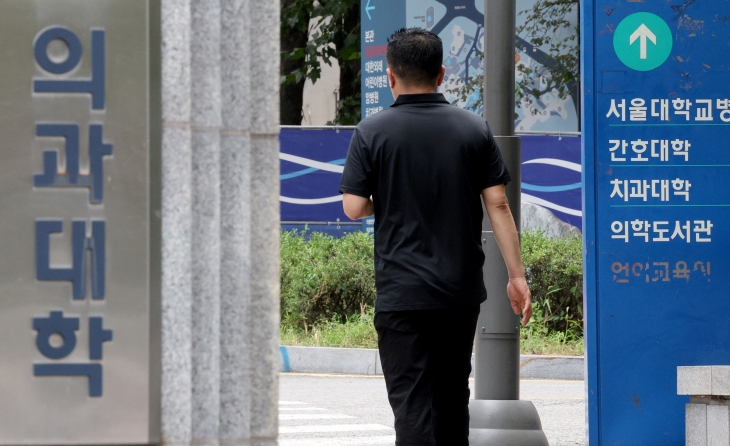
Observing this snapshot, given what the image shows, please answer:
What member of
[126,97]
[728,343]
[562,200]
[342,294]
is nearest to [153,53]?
[126,97]

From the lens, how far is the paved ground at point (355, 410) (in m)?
7.30

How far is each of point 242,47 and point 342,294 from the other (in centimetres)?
900

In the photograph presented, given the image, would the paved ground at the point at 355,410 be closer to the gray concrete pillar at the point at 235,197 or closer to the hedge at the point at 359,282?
the hedge at the point at 359,282

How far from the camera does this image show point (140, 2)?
2801 mm

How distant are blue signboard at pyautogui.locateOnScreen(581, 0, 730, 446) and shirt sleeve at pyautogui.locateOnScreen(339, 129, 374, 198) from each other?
1.83m

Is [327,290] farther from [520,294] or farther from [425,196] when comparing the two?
[425,196]

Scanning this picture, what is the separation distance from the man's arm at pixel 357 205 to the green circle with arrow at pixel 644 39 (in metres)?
2.04

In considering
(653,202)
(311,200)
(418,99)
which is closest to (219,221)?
(418,99)

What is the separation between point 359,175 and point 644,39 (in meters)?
2.14

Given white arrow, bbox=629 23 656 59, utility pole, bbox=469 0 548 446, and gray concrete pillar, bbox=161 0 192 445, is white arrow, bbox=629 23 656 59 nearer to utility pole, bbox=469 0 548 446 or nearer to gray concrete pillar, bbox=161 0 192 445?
utility pole, bbox=469 0 548 446

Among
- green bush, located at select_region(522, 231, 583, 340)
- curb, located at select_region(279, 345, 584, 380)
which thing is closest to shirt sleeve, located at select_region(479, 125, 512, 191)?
curb, located at select_region(279, 345, 584, 380)

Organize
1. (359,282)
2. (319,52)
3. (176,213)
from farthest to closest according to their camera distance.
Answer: (319,52) < (359,282) < (176,213)

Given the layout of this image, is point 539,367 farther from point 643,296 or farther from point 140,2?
point 140,2

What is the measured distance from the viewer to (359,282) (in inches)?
464
